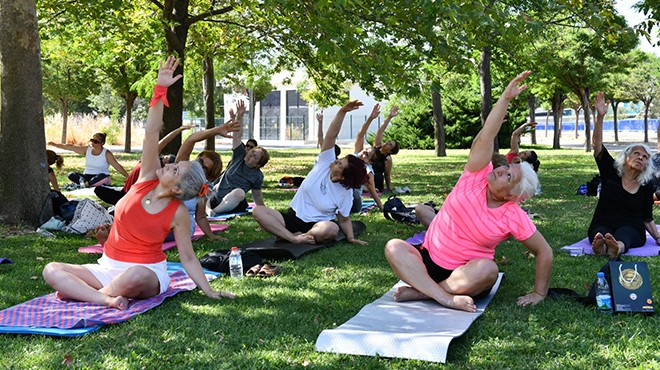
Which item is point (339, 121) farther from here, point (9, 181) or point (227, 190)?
point (9, 181)

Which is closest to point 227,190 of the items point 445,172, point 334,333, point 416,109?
point 334,333

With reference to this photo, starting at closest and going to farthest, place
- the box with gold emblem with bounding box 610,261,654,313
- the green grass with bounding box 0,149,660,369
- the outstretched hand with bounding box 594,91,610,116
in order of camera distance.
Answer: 1. the green grass with bounding box 0,149,660,369
2. the box with gold emblem with bounding box 610,261,654,313
3. the outstretched hand with bounding box 594,91,610,116

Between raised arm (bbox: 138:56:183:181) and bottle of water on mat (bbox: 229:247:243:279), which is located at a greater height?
raised arm (bbox: 138:56:183:181)

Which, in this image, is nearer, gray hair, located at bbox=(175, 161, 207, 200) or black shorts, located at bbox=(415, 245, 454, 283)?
gray hair, located at bbox=(175, 161, 207, 200)

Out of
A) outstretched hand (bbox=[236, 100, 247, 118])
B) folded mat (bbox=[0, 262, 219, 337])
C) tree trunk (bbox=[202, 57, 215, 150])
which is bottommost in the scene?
folded mat (bbox=[0, 262, 219, 337])

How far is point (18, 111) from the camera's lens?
851cm

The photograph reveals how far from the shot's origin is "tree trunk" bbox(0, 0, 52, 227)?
8461 mm

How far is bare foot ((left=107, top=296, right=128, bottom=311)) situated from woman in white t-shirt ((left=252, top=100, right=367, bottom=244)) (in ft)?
8.71

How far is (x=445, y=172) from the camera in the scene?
18.3 m

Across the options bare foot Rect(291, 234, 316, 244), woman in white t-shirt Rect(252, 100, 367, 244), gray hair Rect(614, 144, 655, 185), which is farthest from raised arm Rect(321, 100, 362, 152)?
gray hair Rect(614, 144, 655, 185)

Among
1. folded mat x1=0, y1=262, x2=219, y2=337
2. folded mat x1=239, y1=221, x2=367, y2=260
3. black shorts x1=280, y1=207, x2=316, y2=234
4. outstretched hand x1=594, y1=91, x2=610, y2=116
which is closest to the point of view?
folded mat x1=0, y1=262, x2=219, y2=337

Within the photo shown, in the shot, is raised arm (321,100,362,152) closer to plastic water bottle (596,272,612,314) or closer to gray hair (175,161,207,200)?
gray hair (175,161,207,200)

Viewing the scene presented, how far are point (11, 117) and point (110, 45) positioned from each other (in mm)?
7431

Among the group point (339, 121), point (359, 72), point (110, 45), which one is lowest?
point (339, 121)
